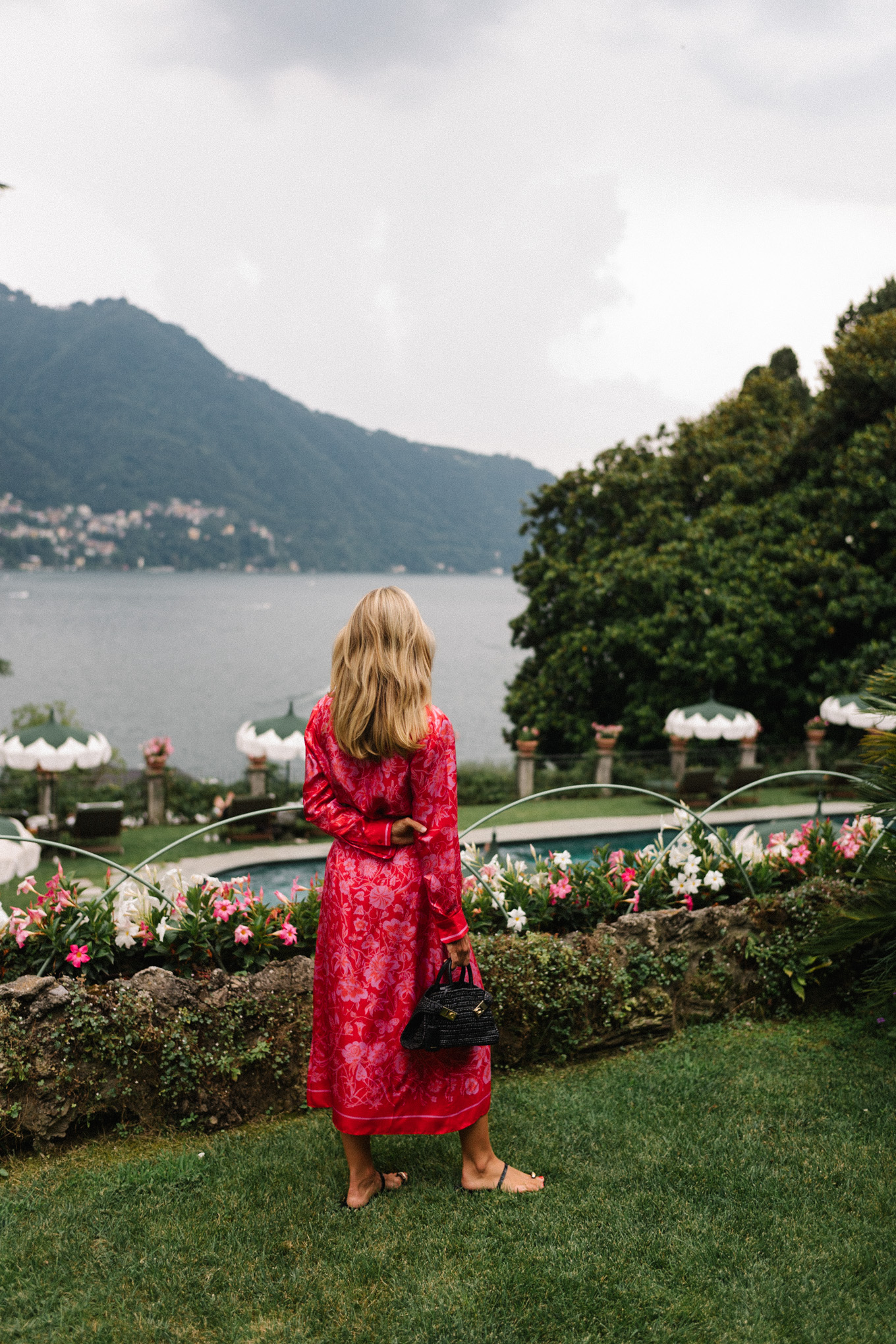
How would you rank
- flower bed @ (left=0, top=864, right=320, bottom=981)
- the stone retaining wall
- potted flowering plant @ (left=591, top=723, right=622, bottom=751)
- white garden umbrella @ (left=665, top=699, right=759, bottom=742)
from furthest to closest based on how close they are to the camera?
potted flowering plant @ (left=591, top=723, right=622, bottom=751), white garden umbrella @ (left=665, top=699, right=759, bottom=742), flower bed @ (left=0, top=864, right=320, bottom=981), the stone retaining wall

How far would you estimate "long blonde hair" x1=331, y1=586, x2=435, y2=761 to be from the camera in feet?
8.81

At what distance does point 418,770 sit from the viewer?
2748 mm

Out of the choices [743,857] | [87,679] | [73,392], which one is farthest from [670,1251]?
[73,392]

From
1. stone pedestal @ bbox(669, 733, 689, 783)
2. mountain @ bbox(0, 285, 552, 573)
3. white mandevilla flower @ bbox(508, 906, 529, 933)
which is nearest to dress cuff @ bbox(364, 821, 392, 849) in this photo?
white mandevilla flower @ bbox(508, 906, 529, 933)

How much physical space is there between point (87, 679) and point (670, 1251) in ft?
224

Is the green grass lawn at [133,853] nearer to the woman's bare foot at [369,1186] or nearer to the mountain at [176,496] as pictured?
the woman's bare foot at [369,1186]

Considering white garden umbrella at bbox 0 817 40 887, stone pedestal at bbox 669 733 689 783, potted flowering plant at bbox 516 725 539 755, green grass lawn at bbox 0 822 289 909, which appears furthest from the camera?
stone pedestal at bbox 669 733 689 783

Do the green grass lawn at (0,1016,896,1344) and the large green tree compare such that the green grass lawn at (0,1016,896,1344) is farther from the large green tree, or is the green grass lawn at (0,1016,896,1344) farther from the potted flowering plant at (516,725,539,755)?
the large green tree

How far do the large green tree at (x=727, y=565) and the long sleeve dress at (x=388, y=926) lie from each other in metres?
16.5

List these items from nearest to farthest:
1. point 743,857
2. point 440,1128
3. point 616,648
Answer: point 440,1128 < point 743,857 < point 616,648

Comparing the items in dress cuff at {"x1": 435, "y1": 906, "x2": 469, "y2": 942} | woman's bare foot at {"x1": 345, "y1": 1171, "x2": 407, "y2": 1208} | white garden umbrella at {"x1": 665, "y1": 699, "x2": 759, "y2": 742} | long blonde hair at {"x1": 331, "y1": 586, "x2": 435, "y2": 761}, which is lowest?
white garden umbrella at {"x1": 665, "y1": 699, "x2": 759, "y2": 742}

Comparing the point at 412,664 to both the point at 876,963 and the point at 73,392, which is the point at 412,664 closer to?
the point at 876,963

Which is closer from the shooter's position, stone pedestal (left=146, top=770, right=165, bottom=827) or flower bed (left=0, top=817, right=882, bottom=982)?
flower bed (left=0, top=817, right=882, bottom=982)

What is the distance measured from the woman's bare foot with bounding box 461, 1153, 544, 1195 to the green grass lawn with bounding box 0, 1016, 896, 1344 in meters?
0.05
